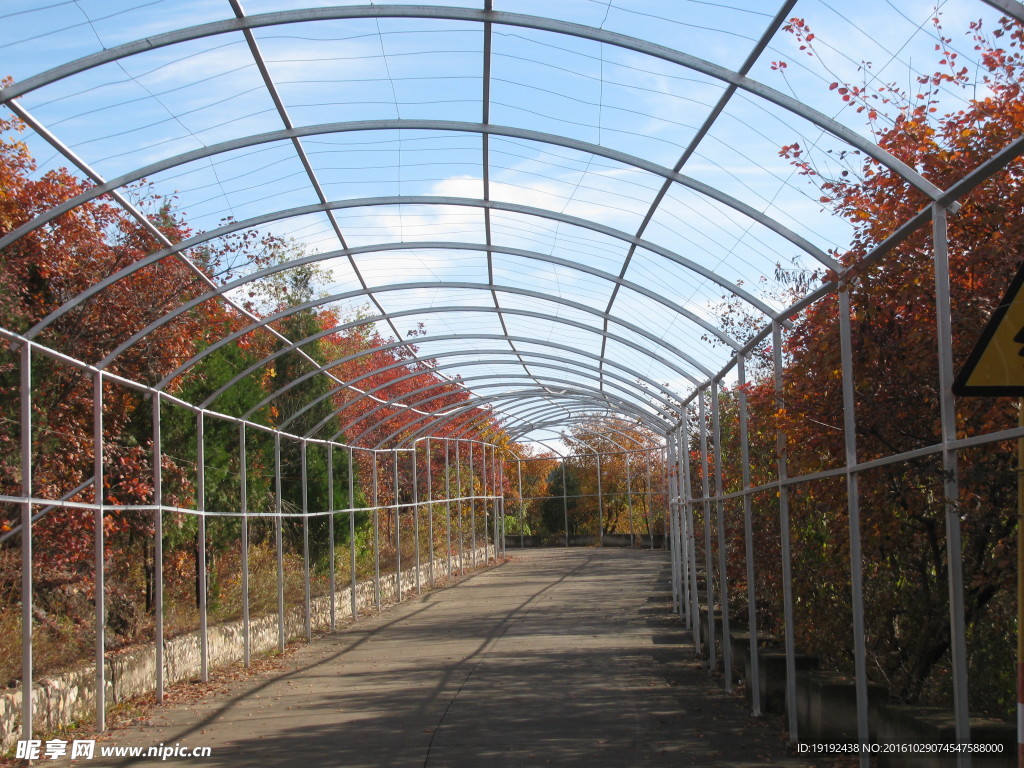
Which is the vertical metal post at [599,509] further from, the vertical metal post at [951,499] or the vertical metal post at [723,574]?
the vertical metal post at [951,499]

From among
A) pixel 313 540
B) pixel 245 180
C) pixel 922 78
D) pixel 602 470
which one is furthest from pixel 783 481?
pixel 602 470

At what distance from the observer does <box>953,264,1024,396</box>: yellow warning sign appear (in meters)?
2.93

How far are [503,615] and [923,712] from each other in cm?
1293

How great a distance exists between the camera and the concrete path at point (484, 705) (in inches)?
317

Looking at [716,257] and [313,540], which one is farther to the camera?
[313,540]

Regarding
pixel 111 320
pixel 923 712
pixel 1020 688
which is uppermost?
pixel 111 320

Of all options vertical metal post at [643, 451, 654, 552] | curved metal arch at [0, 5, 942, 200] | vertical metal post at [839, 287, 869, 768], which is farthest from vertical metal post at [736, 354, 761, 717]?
vertical metal post at [643, 451, 654, 552]

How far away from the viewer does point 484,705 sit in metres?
10.1

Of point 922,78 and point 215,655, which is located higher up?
point 922,78

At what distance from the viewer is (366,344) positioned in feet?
120

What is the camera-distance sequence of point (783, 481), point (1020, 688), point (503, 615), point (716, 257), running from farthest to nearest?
point (503, 615) < point (716, 257) < point (783, 481) < point (1020, 688)

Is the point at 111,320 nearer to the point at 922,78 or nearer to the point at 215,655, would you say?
the point at 215,655

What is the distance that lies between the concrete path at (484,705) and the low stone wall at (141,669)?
0.50m

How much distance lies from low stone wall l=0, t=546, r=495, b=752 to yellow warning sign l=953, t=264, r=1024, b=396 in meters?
7.54
